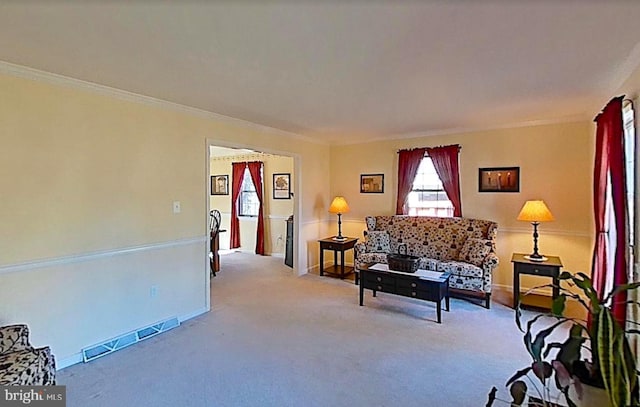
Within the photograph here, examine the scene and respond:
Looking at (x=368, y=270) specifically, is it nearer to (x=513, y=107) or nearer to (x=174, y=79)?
(x=513, y=107)

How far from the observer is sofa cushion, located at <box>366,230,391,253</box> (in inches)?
213

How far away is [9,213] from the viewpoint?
262 centimetres

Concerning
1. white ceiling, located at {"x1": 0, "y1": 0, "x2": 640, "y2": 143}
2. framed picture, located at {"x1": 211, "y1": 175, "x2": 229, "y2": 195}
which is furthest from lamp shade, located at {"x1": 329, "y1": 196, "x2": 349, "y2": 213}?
framed picture, located at {"x1": 211, "y1": 175, "x2": 229, "y2": 195}

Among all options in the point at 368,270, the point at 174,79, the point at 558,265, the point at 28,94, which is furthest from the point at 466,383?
the point at 28,94

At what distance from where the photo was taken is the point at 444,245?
509 cm

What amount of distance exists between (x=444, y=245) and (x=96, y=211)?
432cm

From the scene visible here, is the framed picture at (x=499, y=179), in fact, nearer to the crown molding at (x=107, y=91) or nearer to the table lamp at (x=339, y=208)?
the table lamp at (x=339, y=208)

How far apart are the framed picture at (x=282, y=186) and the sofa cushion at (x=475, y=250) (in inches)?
159

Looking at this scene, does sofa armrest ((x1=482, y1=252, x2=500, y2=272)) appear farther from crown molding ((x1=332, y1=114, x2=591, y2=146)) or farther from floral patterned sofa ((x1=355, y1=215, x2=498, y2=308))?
crown molding ((x1=332, y1=114, x2=591, y2=146))

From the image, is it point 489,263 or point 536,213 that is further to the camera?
point 489,263

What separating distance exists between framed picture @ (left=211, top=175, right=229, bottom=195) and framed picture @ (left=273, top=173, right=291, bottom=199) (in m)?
1.47

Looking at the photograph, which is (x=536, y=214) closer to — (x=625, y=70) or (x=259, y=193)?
(x=625, y=70)

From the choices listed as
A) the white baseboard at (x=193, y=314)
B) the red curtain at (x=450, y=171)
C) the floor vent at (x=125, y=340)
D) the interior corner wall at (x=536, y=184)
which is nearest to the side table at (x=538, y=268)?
the interior corner wall at (x=536, y=184)

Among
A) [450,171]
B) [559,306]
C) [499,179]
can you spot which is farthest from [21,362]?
[499,179]
